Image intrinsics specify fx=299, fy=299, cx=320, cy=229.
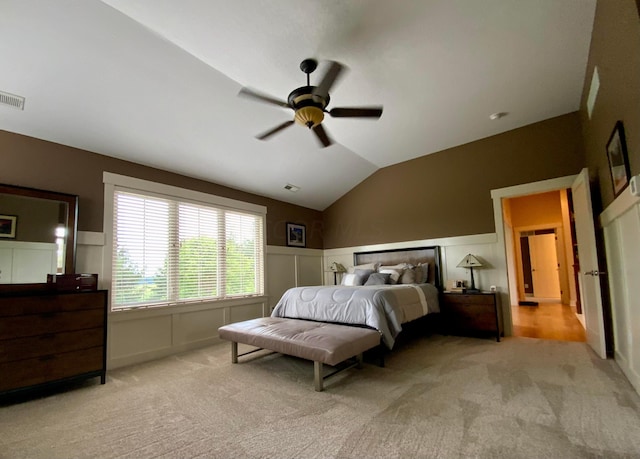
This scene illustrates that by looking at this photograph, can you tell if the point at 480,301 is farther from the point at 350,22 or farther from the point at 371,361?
the point at 350,22

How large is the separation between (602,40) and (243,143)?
3.76 m

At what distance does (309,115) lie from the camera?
2.46m

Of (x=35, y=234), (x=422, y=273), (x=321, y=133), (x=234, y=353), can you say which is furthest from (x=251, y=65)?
(x=422, y=273)

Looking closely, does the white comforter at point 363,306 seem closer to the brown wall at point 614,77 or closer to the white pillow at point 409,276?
the white pillow at point 409,276

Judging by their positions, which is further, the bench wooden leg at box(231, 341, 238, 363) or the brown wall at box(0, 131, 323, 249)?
the bench wooden leg at box(231, 341, 238, 363)

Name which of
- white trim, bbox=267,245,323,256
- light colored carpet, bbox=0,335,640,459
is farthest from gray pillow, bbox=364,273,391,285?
white trim, bbox=267,245,323,256

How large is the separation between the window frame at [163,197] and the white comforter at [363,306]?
1.35 meters

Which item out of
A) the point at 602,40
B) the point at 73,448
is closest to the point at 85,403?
the point at 73,448

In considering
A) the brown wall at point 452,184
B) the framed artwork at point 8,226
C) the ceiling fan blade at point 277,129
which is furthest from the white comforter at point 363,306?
the framed artwork at point 8,226

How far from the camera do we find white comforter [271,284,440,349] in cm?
329

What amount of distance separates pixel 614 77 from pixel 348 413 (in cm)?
327

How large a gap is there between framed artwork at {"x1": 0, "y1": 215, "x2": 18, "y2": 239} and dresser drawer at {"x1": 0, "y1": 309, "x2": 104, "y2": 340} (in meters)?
0.83

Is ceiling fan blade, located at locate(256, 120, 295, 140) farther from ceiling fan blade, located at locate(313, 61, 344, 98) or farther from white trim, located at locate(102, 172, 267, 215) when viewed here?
white trim, located at locate(102, 172, 267, 215)

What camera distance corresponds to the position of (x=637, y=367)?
7.80ft
